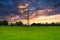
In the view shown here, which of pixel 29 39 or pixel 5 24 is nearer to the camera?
pixel 29 39

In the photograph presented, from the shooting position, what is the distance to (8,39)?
69.9ft

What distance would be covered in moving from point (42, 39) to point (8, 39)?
15.1 feet

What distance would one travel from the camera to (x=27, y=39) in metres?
21.1

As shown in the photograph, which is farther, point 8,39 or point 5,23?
point 5,23

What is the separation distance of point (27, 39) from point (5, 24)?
115 feet

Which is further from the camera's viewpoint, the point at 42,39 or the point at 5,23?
the point at 5,23

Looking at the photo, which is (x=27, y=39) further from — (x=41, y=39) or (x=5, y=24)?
(x=5, y=24)

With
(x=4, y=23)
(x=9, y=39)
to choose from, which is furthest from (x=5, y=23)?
(x=9, y=39)

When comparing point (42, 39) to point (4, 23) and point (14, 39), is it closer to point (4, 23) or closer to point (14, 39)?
point (14, 39)

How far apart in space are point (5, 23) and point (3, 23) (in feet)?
2.30

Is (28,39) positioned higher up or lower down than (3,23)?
lower down

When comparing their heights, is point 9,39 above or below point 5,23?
below

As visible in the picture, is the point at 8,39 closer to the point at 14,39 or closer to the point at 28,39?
the point at 14,39

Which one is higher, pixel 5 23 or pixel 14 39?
pixel 5 23
